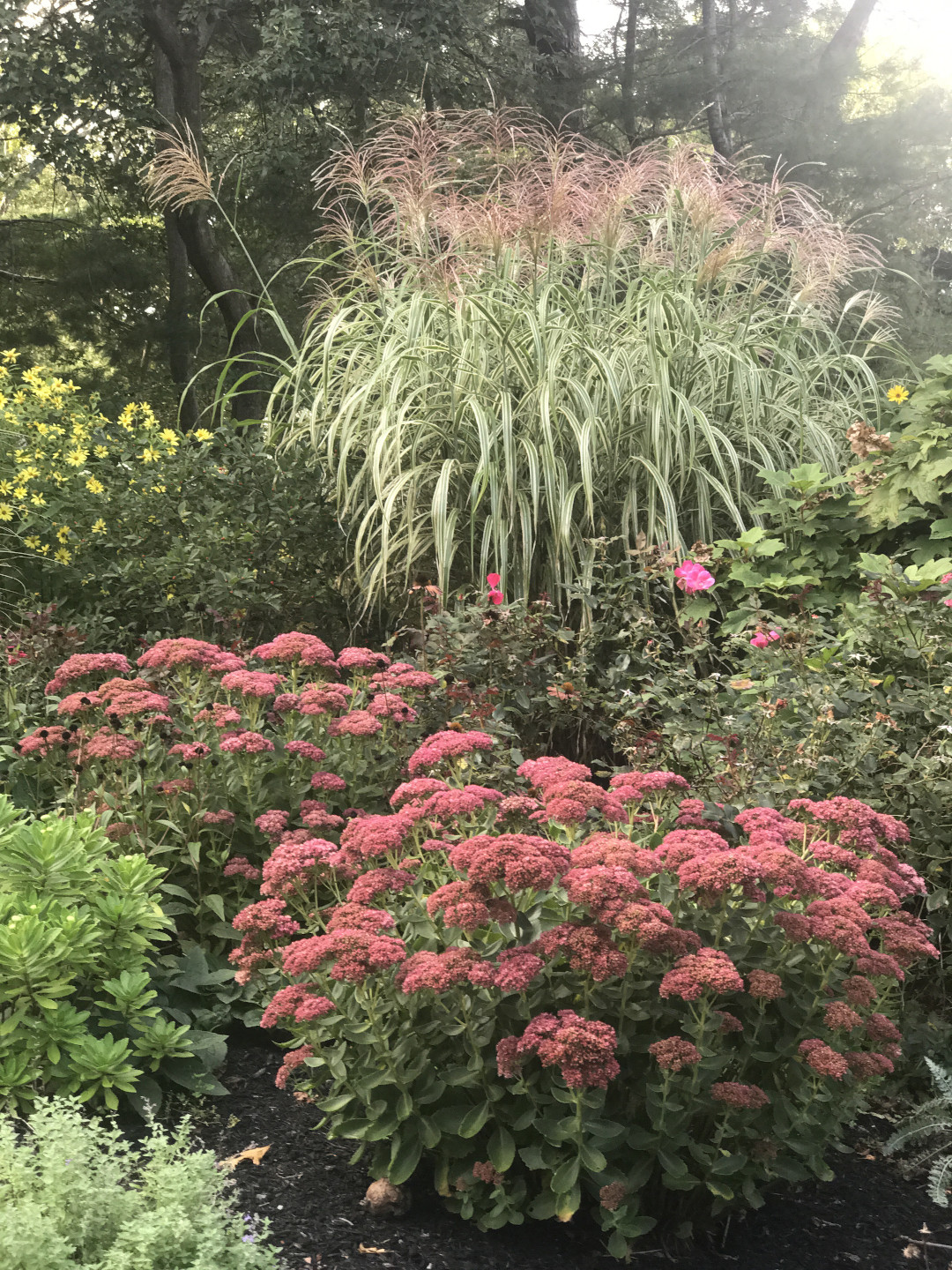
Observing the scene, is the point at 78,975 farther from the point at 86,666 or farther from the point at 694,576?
the point at 694,576

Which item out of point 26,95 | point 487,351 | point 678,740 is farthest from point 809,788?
point 26,95

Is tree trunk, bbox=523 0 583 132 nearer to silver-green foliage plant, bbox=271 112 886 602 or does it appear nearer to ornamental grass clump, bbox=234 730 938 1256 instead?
silver-green foliage plant, bbox=271 112 886 602

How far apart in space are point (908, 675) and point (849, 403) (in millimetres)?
3102

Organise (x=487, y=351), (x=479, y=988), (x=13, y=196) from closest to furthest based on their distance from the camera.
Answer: (x=479, y=988)
(x=487, y=351)
(x=13, y=196)

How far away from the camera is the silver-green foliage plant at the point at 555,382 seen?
4461mm

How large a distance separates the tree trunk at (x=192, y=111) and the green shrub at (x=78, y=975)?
8.86 meters

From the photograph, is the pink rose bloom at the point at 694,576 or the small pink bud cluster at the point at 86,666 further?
the pink rose bloom at the point at 694,576

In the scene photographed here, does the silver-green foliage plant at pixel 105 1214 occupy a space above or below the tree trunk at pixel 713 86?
below

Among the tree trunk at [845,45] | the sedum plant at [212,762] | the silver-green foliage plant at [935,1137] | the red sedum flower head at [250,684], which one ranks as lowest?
the silver-green foliage plant at [935,1137]

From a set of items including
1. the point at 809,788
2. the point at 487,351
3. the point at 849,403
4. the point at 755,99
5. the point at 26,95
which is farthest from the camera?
the point at 755,99

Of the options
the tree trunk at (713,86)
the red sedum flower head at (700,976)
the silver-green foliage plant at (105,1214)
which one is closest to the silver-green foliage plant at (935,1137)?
the red sedum flower head at (700,976)

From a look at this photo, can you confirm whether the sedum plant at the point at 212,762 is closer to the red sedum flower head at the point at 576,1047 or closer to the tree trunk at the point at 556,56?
the red sedum flower head at the point at 576,1047

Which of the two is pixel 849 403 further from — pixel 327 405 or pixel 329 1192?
pixel 329 1192

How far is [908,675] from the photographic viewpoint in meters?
3.13
